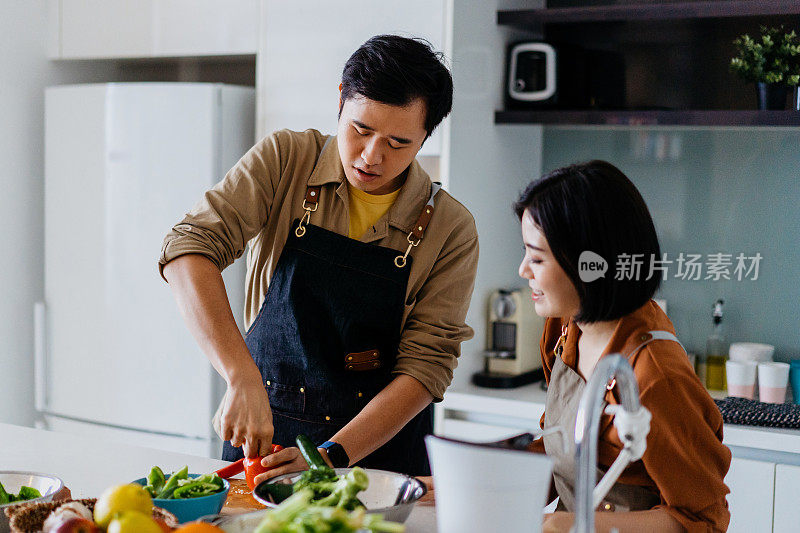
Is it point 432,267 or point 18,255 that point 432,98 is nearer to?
point 432,267

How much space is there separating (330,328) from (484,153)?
1201 mm

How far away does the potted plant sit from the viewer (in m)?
2.52

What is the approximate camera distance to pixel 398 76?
1554 mm

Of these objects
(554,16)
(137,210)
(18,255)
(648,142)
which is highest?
(554,16)

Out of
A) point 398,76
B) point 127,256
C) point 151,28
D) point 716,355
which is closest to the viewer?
point 398,76

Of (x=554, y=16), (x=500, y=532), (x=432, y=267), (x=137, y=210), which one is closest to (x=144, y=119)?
(x=137, y=210)

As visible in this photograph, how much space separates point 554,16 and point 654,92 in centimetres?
47

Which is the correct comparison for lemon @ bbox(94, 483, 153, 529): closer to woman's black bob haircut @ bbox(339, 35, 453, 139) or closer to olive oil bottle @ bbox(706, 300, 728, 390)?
woman's black bob haircut @ bbox(339, 35, 453, 139)

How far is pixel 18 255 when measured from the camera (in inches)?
130

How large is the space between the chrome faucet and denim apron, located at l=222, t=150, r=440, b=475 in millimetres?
881

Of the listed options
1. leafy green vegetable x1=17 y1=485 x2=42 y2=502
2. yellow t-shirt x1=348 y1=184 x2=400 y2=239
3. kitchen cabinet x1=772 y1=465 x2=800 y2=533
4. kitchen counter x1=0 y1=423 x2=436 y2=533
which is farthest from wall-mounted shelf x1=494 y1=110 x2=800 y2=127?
leafy green vegetable x1=17 y1=485 x2=42 y2=502

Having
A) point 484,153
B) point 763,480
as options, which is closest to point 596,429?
point 763,480

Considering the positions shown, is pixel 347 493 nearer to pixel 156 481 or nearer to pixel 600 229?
pixel 156 481

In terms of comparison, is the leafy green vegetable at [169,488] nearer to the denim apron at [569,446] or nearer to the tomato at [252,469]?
the tomato at [252,469]
